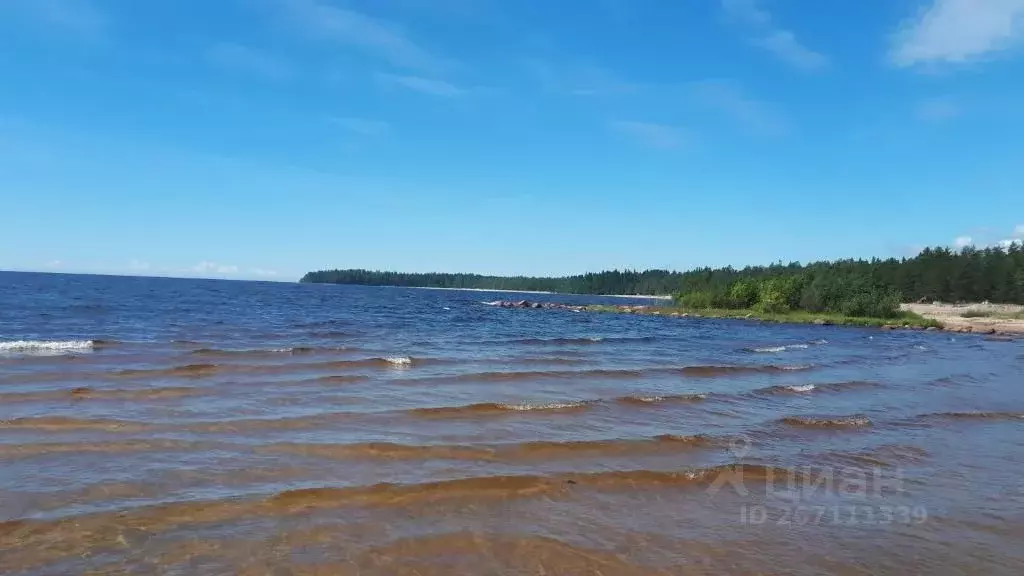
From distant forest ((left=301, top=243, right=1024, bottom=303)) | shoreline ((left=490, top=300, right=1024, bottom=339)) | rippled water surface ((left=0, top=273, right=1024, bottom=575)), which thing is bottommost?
rippled water surface ((left=0, top=273, right=1024, bottom=575))

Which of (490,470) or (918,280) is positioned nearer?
(490,470)

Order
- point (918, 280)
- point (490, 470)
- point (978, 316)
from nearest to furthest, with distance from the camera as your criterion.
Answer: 1. point (490, 470)
2. point (978, 316)
3. point (918, 280)

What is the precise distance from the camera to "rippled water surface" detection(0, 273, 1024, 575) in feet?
22.9

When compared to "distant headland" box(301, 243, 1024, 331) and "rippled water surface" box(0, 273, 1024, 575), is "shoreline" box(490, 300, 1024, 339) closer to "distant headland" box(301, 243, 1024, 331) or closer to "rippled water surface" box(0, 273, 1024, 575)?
"distant headland" box(301, 243, 1024, 331)

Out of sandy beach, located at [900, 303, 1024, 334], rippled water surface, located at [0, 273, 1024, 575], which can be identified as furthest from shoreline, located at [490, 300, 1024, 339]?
rippled water surface, located at [0, 273, 1024, 575]

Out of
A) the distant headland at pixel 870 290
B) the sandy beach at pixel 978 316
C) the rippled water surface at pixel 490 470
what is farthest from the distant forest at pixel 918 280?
the rippled water surface at pixel 490 470

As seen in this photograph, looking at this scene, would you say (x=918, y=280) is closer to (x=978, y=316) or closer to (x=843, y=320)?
(x=978, y=316)

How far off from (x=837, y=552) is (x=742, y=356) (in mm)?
25876

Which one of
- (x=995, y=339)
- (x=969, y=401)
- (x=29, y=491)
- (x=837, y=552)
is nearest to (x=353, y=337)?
(x=29, y=491)

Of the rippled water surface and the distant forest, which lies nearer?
the rippled water surface

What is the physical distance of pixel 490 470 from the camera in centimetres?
1035

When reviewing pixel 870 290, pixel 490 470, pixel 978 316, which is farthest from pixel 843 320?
pixel 490 470

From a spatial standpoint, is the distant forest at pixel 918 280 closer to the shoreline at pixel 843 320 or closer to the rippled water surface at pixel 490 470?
the shoreline at pixel 843 320

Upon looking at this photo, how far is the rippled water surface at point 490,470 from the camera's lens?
6.98 m
